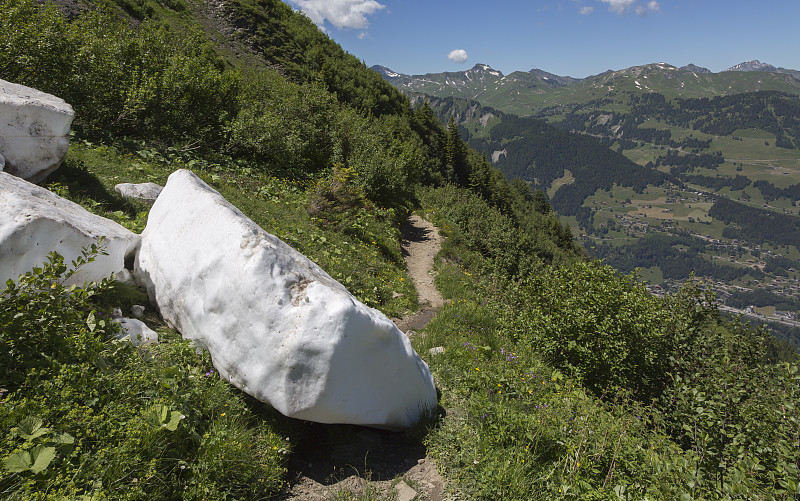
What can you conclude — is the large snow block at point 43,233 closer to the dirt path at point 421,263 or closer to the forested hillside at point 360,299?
the forested hillside at point 360,299

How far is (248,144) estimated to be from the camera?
1473 centimetres

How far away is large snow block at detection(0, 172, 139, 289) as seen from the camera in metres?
4.13

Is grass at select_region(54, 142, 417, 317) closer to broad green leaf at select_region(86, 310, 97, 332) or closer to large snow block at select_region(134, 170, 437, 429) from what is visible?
large snow block at select_region(134, 170, 437, 429)

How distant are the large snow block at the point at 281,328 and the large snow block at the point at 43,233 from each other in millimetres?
717

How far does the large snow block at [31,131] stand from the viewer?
666 centimetres

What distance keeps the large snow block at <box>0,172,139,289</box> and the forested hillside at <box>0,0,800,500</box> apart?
304 millimetres

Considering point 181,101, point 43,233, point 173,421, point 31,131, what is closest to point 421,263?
point 181,101

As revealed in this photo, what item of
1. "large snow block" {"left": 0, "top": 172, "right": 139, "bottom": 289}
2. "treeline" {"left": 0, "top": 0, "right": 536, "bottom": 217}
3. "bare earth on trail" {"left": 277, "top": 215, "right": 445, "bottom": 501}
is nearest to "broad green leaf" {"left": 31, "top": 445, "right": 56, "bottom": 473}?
"bare earth on trail" {"left": 277, "top": 215, "right": 445, "bottom": 501}

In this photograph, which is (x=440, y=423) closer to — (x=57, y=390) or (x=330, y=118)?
(x=57, y=390)

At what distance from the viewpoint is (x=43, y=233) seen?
438 centimetres

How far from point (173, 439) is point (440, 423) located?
3183mm

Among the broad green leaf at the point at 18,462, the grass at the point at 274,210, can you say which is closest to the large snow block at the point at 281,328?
the broad green leaf at the point at 18,462

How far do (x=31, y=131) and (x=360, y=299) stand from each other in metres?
6.80

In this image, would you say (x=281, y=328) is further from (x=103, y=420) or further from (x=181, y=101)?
(x=181, y=101)
